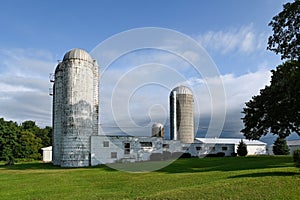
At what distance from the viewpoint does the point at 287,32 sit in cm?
1989

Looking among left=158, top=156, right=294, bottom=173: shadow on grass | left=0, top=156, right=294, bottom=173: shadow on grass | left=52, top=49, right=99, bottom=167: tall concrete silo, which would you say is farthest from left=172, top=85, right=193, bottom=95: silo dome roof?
left=158, top=156, right=294, bottom=173: shadow on grass

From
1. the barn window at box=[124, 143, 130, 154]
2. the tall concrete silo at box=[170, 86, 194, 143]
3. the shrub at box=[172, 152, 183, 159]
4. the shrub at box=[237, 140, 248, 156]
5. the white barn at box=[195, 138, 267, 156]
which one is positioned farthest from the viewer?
the shrub at box=[237, 140, 248, 156]

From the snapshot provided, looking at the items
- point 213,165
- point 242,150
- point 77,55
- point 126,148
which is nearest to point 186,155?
point 126,148

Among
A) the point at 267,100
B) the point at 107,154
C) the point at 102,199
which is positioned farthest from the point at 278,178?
the point at 107,154

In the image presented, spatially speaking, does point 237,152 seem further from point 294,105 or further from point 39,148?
point 39,148

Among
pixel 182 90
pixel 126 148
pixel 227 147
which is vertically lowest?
pixel 227 147

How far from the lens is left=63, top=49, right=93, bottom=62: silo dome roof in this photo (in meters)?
34.5

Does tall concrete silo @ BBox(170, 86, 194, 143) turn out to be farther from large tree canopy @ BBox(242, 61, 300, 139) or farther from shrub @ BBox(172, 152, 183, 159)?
large tree canopy @ BBox(242, 61, 300, 139)

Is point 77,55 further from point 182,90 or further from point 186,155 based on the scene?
point 186,155

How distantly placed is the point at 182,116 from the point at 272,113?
Result: 1839cm

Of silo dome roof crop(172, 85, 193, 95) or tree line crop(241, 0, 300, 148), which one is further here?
silo dome roof crop(172, 85, 193, 95)

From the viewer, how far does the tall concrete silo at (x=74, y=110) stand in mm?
33031

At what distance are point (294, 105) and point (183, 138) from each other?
21.8m

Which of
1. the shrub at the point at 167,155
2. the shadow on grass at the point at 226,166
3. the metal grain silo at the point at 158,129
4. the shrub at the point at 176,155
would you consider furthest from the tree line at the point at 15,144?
the shadow on grass at the point at 226,166
